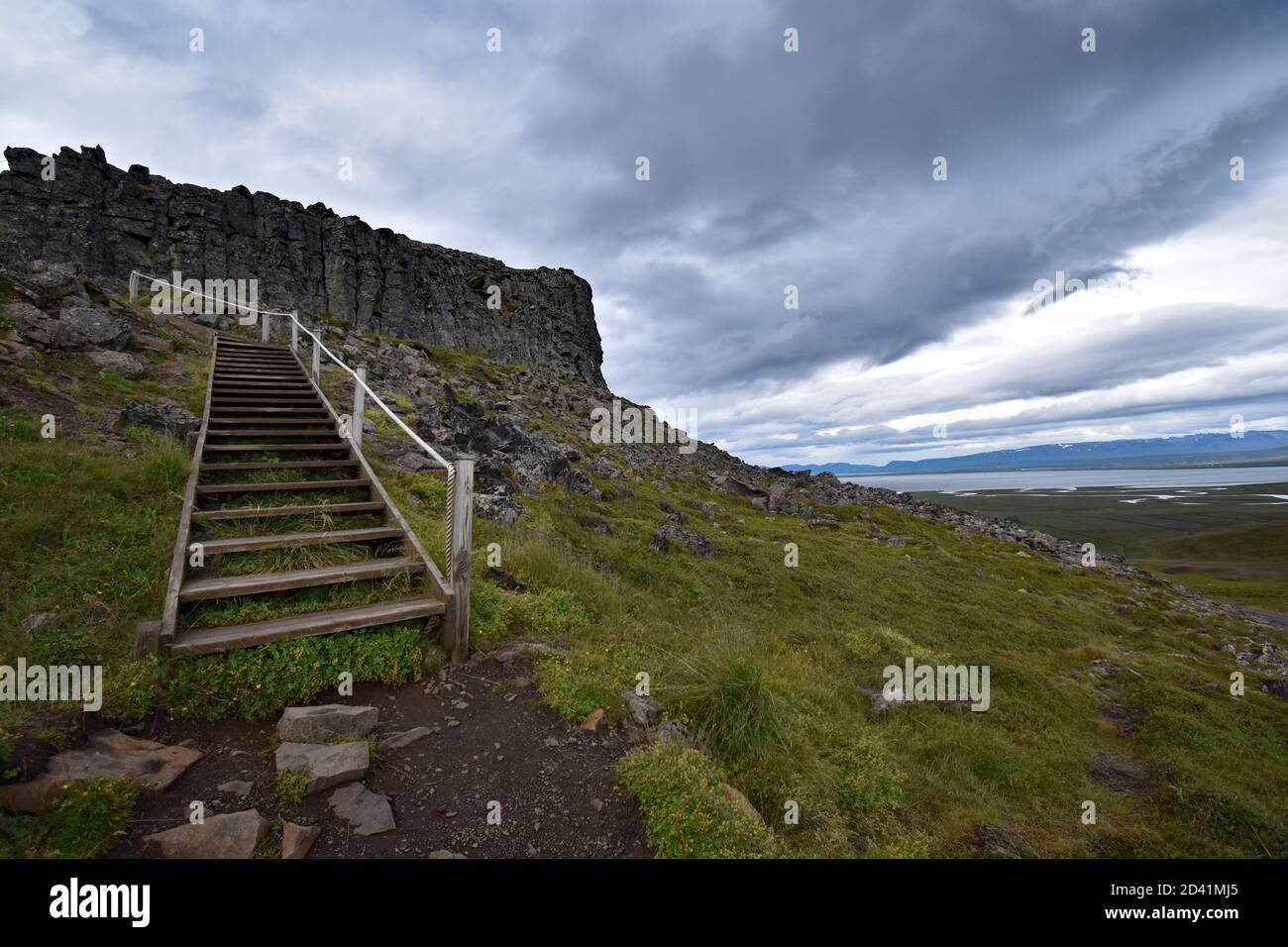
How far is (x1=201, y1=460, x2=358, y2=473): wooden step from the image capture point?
7771 millimetres

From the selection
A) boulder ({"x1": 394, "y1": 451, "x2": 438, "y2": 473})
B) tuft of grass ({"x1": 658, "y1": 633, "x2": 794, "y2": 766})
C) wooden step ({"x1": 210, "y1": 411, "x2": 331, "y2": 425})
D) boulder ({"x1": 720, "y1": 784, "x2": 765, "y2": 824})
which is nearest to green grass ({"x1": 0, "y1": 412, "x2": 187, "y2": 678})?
wooden step ({"x1": 210, "y1": 411, "x2": 331, "y2": 425})

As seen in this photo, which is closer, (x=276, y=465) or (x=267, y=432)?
(x=276, y=465)

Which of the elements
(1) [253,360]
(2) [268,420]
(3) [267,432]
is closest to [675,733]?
(3) [267,432]

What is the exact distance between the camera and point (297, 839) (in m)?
3.20

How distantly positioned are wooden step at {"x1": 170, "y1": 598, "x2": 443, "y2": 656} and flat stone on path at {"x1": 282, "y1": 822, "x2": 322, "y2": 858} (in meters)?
1.91

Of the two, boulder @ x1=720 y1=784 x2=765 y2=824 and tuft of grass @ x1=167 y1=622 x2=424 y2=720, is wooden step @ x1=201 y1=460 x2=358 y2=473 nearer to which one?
tuft of grass @ x1=167 y1=622 x2=424 y2=720

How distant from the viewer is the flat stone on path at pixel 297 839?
3.16 metres

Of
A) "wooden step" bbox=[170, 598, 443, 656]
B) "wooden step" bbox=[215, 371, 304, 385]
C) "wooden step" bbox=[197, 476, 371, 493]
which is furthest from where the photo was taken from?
"wooden step" bbox=[215, 371, 304, 385]

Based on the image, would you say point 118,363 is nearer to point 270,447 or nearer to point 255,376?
point 255,376

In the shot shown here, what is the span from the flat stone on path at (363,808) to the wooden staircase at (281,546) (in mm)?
1748

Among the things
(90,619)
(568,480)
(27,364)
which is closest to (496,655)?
(90,619)

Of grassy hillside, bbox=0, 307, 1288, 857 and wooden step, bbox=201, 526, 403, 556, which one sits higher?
wooden step, bbox=201, 526, 403, 556

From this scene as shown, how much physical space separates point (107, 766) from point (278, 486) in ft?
15.9
